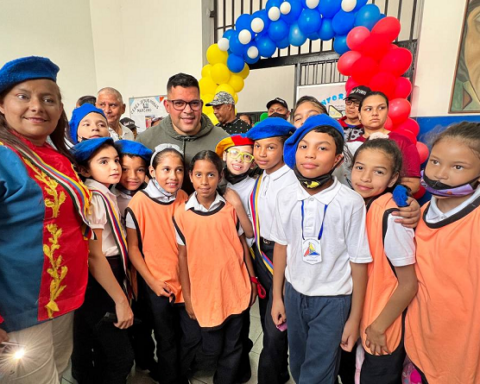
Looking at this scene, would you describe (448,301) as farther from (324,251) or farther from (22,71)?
(22,71)

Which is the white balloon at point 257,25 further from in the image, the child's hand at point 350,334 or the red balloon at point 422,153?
the child's hand at point 350,334

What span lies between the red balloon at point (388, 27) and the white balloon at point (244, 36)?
1712mm

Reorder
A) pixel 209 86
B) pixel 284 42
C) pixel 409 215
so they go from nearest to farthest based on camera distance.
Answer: pixel 409 215, pixel 284 42, pixel 209 86

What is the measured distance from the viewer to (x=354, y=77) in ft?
11.1

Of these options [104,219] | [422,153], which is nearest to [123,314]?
[104,219]

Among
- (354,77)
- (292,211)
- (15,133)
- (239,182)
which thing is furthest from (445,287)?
(354,77)

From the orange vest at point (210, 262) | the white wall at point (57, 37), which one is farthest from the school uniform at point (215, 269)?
the white wall at point (57, 37)

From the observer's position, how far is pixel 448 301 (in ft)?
3.19

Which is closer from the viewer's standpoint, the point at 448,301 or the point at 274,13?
the point at 448,301

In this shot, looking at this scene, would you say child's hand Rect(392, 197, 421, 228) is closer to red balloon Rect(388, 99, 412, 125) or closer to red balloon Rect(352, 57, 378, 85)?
red balloon Rect(388, 99, 412, 125)

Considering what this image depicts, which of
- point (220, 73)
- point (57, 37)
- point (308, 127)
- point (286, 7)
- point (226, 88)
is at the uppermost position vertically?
point (57, 37)

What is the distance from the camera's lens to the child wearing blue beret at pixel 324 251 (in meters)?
1.11

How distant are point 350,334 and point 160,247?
3.33 ft

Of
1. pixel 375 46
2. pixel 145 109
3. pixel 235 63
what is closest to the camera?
pixel 375 46
